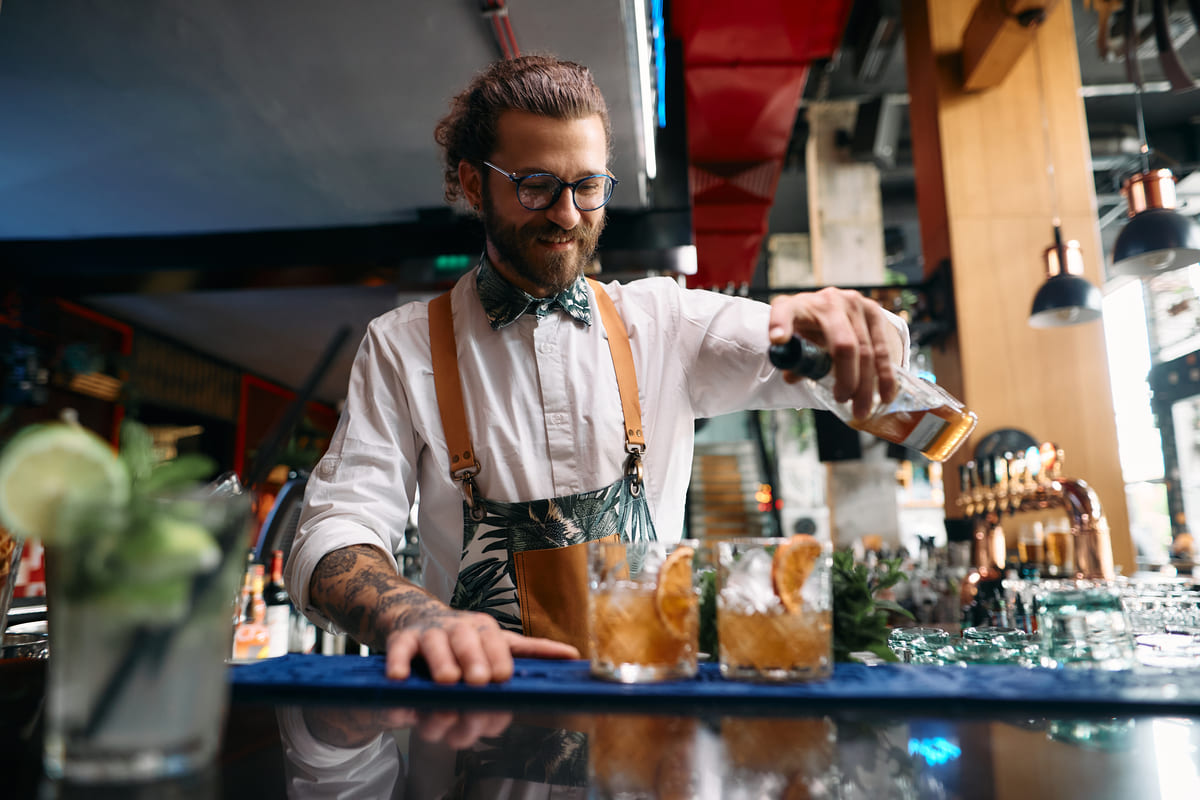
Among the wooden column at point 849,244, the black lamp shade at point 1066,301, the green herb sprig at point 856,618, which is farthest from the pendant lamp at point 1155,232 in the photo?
the wooden column at point 849,244

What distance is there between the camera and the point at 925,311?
4.86m

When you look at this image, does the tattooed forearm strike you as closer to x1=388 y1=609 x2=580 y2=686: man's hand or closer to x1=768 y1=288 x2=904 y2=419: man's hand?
x1=388 y1=609 x2=580 y2=686: man's hand

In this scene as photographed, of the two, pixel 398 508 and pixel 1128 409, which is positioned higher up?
pixel 1128 409

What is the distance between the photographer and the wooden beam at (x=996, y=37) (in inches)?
159

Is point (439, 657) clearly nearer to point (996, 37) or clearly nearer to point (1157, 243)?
point (1157, 243)

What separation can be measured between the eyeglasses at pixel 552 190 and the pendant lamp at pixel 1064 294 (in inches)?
123

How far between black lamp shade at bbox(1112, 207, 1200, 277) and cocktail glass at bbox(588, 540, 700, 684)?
11.7 feet

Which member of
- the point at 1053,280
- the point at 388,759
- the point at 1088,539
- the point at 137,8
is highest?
the point at 137,8

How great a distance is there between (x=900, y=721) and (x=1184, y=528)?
10.7m

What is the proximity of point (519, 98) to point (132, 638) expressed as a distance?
1.10 m

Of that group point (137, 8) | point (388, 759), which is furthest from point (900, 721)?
point (137, 8)

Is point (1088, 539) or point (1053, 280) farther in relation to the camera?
point (1053, 280)

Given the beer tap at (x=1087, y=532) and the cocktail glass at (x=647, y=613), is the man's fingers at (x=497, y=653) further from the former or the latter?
the beer tap at (x=1087, y=532)

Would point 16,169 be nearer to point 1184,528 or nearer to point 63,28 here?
point 63,28
